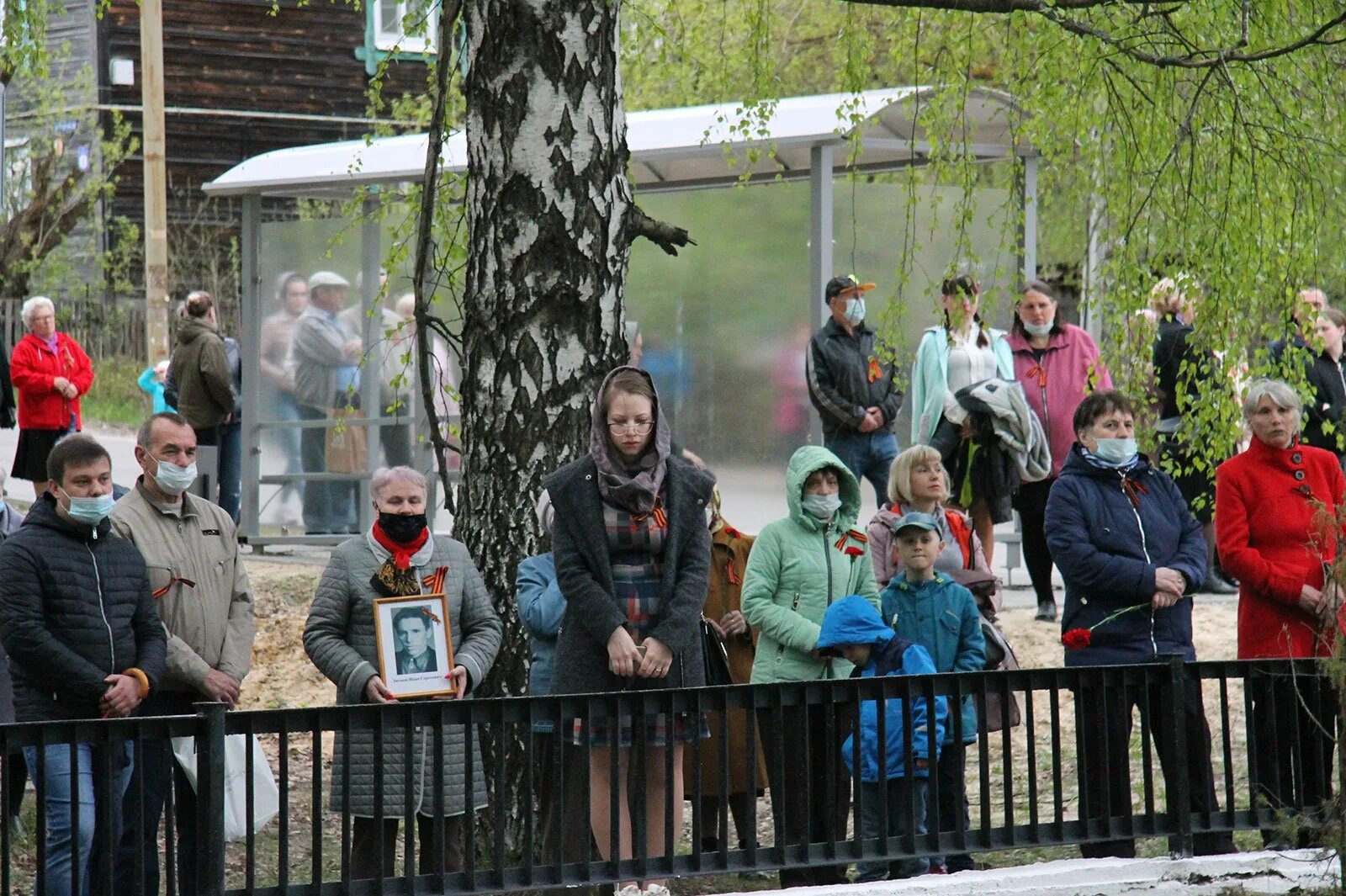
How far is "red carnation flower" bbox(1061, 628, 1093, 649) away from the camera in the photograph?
736cm

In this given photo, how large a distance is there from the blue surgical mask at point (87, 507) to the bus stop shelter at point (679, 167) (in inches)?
128

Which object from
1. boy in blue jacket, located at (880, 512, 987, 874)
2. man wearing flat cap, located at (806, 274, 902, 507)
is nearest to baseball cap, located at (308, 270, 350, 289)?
man wearing flat cap, located at (806, 274, 902, 507)

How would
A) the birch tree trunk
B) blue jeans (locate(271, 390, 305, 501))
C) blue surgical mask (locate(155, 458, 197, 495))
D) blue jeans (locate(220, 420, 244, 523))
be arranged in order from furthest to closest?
1. blue jeans (locate(220, 420, 244, 523))
2. blue jeans (locate(271, 390, 305, 501))
3. the birch tree trunk
4. blue surgical mask (locate(155, 458, 197, 495))

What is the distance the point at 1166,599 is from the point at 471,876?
124 inches

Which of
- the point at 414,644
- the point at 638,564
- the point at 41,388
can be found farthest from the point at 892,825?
the point at 41,388

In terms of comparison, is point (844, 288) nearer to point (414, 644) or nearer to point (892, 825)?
point (892, 825)

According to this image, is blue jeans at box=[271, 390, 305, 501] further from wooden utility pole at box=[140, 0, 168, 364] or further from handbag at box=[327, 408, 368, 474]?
wooden utility pole at box=[140, 0, 168, 364]

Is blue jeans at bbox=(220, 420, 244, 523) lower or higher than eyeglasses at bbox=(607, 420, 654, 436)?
higher

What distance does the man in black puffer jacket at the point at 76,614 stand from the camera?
614cm

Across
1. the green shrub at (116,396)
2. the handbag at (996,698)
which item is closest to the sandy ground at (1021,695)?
the handbag at (996,698)

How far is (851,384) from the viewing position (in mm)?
10836

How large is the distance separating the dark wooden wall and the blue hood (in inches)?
951

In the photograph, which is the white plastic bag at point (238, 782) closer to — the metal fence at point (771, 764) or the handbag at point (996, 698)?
the metal fence at point (771, 764)

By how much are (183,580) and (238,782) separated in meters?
0.87
